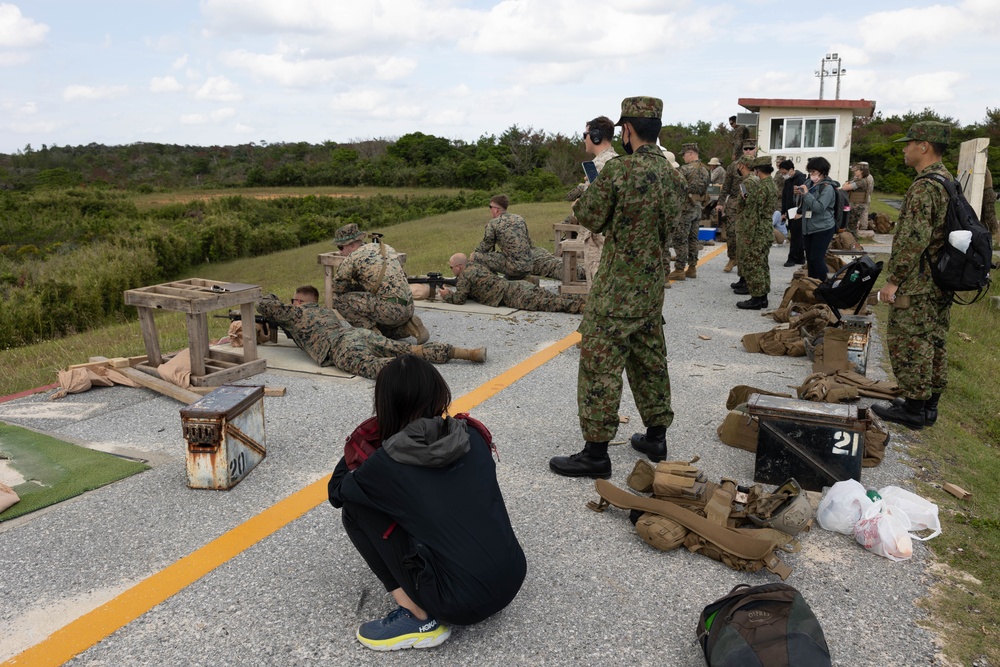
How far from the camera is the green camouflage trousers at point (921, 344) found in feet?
16.7

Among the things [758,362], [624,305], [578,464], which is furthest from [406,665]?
[758,362]

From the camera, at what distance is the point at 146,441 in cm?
501

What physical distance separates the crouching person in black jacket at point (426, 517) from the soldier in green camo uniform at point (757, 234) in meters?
7.50

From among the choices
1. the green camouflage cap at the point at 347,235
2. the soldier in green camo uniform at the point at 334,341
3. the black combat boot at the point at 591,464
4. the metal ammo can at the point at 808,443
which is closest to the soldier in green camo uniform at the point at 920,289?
the metal ammo can at the point at 808,443

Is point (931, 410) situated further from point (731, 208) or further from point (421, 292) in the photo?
point (731, 208)

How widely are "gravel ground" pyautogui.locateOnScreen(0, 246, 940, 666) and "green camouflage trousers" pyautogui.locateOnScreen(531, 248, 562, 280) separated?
587 centimetres

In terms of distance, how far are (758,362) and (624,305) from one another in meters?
3.51

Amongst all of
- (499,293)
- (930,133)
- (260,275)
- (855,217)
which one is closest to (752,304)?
(499,293)

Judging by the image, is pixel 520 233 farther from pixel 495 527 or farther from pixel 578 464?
pixel 495 527

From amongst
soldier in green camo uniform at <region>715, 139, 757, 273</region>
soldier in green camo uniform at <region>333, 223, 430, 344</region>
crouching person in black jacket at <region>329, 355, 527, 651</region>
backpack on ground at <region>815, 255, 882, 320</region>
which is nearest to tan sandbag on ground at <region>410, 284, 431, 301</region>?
soldier in green camo uniform at <region>333, 223, 430, 344</region>

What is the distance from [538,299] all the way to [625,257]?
5352 millimetres

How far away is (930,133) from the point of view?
500 centimetres

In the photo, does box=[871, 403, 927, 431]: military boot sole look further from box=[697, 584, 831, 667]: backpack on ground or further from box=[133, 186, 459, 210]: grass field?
box=[133, 186, 459, 210]: grass field

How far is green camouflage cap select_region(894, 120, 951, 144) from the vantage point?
4992 millimetres
